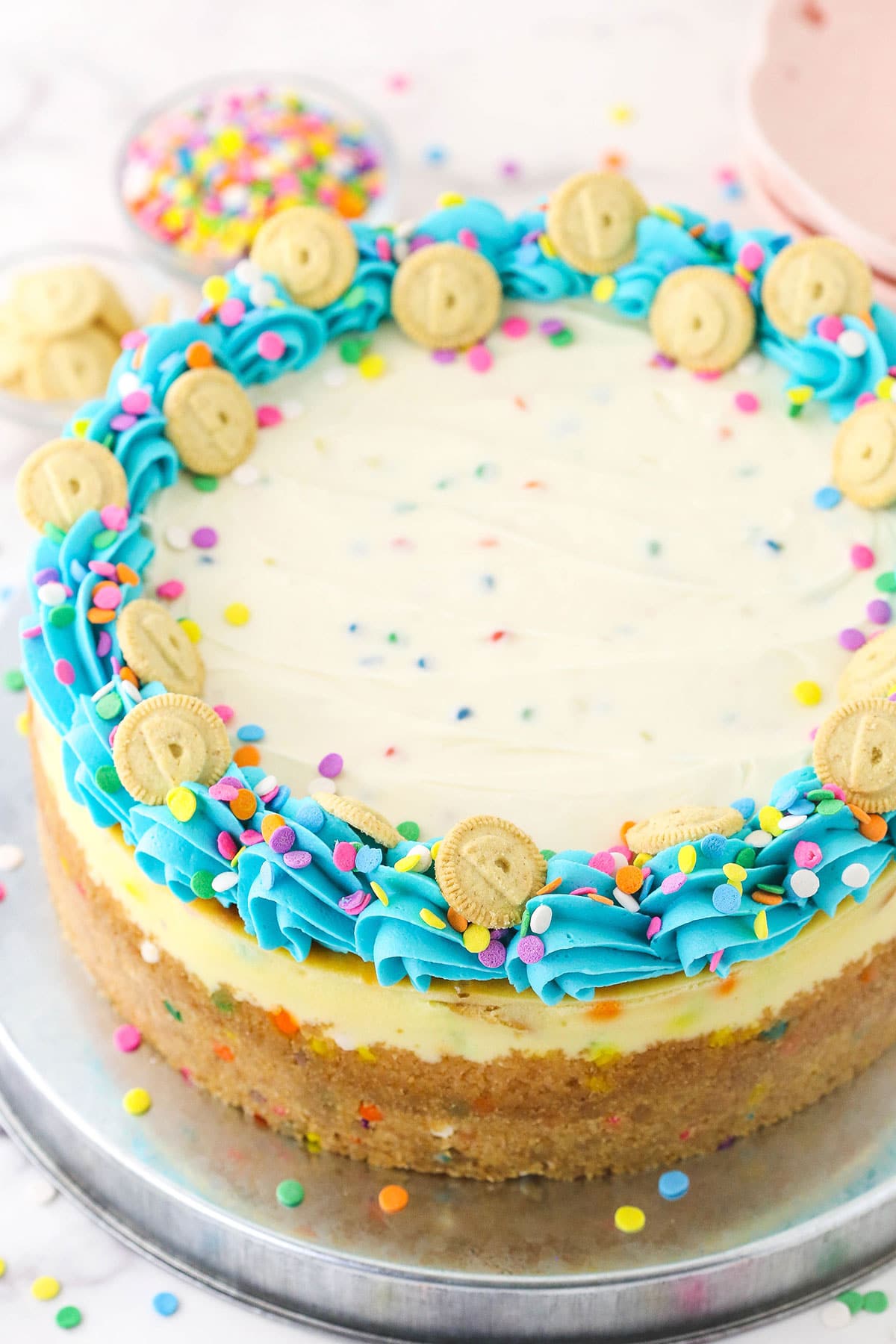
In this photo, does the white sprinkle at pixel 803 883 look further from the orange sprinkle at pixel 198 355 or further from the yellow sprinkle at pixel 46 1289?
the orange sprinkle at pixel 198 355

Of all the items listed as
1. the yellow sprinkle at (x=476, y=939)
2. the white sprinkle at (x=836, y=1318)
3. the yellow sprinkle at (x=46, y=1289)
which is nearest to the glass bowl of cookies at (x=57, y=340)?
the yellow sprinkle at (x=46, y=1289)

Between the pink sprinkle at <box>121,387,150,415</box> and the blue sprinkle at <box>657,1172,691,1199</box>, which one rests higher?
the pink sprinkle at <box>121,387,150,415</box>

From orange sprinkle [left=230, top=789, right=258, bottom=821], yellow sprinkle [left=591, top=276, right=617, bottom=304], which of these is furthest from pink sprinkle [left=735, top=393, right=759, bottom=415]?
orange sprinkle [left=230, top=789, right=258, bottom=821]

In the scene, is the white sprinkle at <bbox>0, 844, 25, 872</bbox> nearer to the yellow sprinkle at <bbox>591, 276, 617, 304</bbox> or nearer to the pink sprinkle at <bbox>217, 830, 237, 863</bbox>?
the pink sprinkle at <bbox>217, 830, 237, 863</bbox>

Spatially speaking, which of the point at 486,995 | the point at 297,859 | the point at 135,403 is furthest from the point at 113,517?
the point at 486,995

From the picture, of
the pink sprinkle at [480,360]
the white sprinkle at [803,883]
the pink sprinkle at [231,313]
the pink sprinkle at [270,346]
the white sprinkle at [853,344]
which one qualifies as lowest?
the white sprinkle at [803,883]

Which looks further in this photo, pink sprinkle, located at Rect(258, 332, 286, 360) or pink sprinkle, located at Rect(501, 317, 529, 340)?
pink sprinkle, located at Rect(501, 317, 529, 340)
